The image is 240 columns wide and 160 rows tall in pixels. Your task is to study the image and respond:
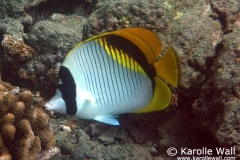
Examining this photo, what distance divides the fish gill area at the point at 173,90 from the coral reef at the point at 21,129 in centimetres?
1

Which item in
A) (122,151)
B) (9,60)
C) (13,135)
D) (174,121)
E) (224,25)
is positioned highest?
(224,25)

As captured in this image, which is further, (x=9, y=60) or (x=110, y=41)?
(x=9, y=60)

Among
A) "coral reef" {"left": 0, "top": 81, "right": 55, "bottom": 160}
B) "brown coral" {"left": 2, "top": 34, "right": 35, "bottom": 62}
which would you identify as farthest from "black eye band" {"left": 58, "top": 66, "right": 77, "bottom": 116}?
"brown coral" {"left": 2, "top": 34, "right": 35, "bottom": 62}

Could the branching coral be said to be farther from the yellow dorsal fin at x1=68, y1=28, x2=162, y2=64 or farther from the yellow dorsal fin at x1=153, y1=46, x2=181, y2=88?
the yellow dorsal fin at x1=153, y1=46, x2=181, y2=88

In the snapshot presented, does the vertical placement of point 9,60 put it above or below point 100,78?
below

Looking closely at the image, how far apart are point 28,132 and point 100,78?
144 centimetres

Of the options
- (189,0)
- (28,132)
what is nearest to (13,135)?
(28,132)

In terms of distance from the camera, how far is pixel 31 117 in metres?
2.81

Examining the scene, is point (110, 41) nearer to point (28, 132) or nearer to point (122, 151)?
point (28, 132)


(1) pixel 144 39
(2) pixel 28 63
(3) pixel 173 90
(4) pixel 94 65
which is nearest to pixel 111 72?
(4) pixel 94 65

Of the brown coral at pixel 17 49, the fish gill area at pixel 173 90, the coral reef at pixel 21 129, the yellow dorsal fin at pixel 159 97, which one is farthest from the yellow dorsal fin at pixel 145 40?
the brown coral at pixel 17 49

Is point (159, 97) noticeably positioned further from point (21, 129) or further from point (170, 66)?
point (21, 129)

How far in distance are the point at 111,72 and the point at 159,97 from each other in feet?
1.21

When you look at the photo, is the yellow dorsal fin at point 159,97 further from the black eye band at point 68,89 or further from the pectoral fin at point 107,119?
the black eye band at point 68,89
